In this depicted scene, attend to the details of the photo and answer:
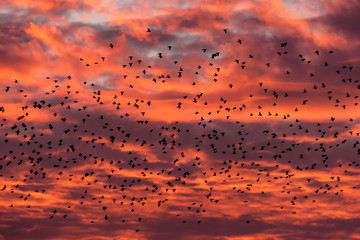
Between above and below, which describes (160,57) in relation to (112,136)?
above

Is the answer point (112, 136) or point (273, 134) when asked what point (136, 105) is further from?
point (273, 134)

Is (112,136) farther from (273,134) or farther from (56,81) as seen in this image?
Answer: (273,134)

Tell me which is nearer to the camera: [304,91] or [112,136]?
[304,91]

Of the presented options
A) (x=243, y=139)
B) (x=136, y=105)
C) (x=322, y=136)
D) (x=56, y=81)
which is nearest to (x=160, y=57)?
(x=136, y=105)

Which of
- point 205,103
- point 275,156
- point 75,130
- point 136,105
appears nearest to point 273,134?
point 275,156

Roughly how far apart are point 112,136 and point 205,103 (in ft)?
43.7

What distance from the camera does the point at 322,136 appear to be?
321ft

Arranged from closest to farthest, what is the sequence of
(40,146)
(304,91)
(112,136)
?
(304,91) < (112,136) < (40,146)

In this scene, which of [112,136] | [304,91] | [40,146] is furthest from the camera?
[40,146]

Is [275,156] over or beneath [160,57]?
beneath

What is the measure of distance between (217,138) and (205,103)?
690cm

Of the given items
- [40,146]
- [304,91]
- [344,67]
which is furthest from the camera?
[40,146]

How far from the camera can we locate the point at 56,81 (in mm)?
86688

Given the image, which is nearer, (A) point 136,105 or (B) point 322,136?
(A) point 136,105
